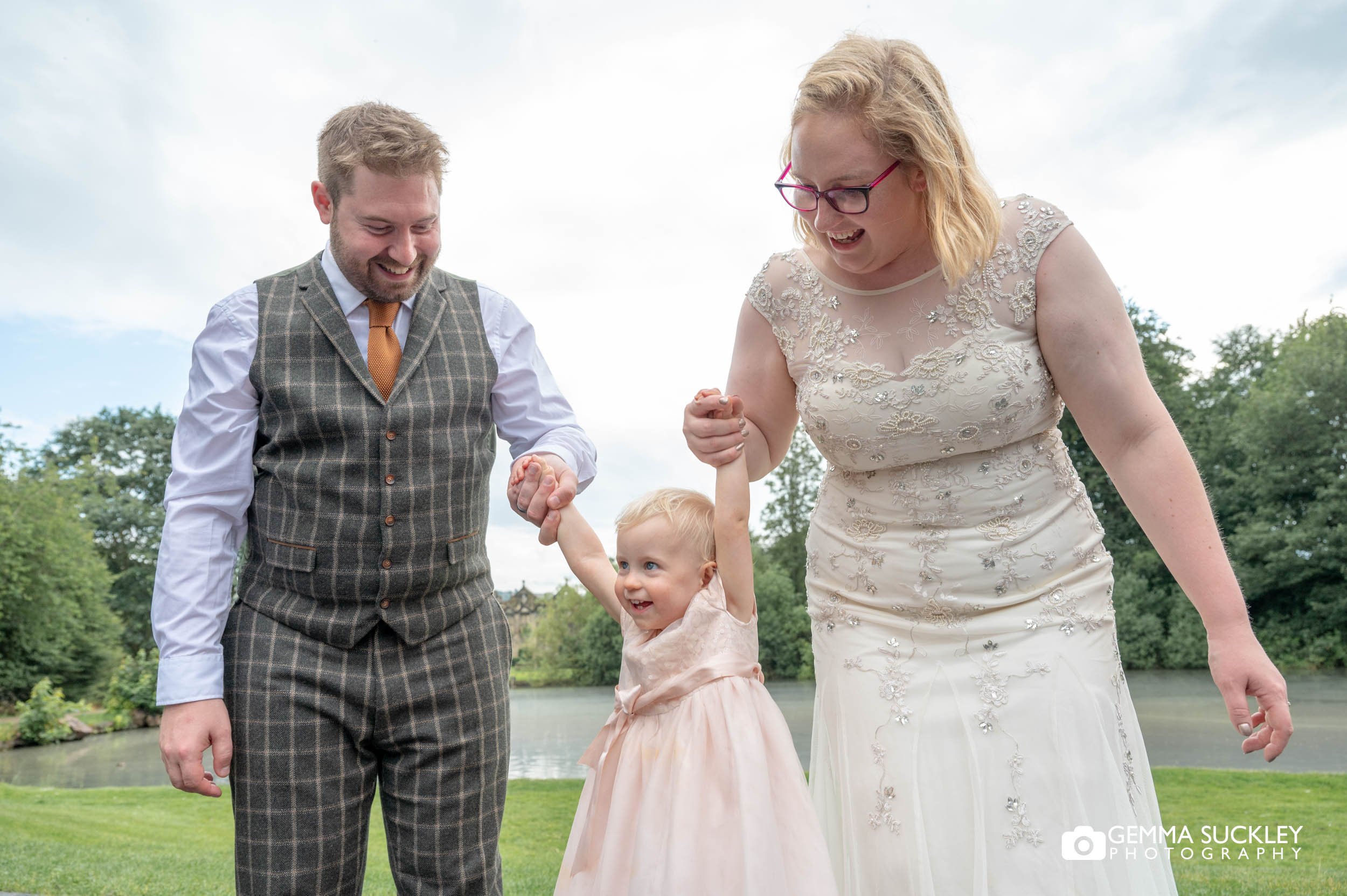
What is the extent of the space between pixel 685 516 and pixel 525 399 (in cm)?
53

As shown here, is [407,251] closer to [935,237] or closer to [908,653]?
[935,237]

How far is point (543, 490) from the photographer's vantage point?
2387mm

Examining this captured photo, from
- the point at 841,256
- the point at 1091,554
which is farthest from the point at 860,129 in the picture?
the point at 1091,554

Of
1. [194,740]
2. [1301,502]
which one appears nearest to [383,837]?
[194,740]

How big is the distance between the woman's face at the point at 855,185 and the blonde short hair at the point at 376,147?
2.74 feet

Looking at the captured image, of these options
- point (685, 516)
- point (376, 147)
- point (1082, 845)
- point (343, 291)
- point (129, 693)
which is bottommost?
point (129, 693)

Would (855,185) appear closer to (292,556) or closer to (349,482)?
(349,482)

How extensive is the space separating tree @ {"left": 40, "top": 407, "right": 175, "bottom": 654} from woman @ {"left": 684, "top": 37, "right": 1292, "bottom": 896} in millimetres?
25122

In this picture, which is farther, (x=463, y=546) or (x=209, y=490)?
(x=463, y=546)

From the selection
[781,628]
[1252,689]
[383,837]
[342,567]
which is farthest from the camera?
[781,628]

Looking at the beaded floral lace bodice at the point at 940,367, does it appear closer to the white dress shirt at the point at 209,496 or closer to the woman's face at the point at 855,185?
the woman's face at the point at 855,185

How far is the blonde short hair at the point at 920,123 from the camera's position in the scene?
201 cm

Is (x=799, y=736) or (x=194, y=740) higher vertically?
(x=194, y=740)

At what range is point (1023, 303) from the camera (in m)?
2.11
